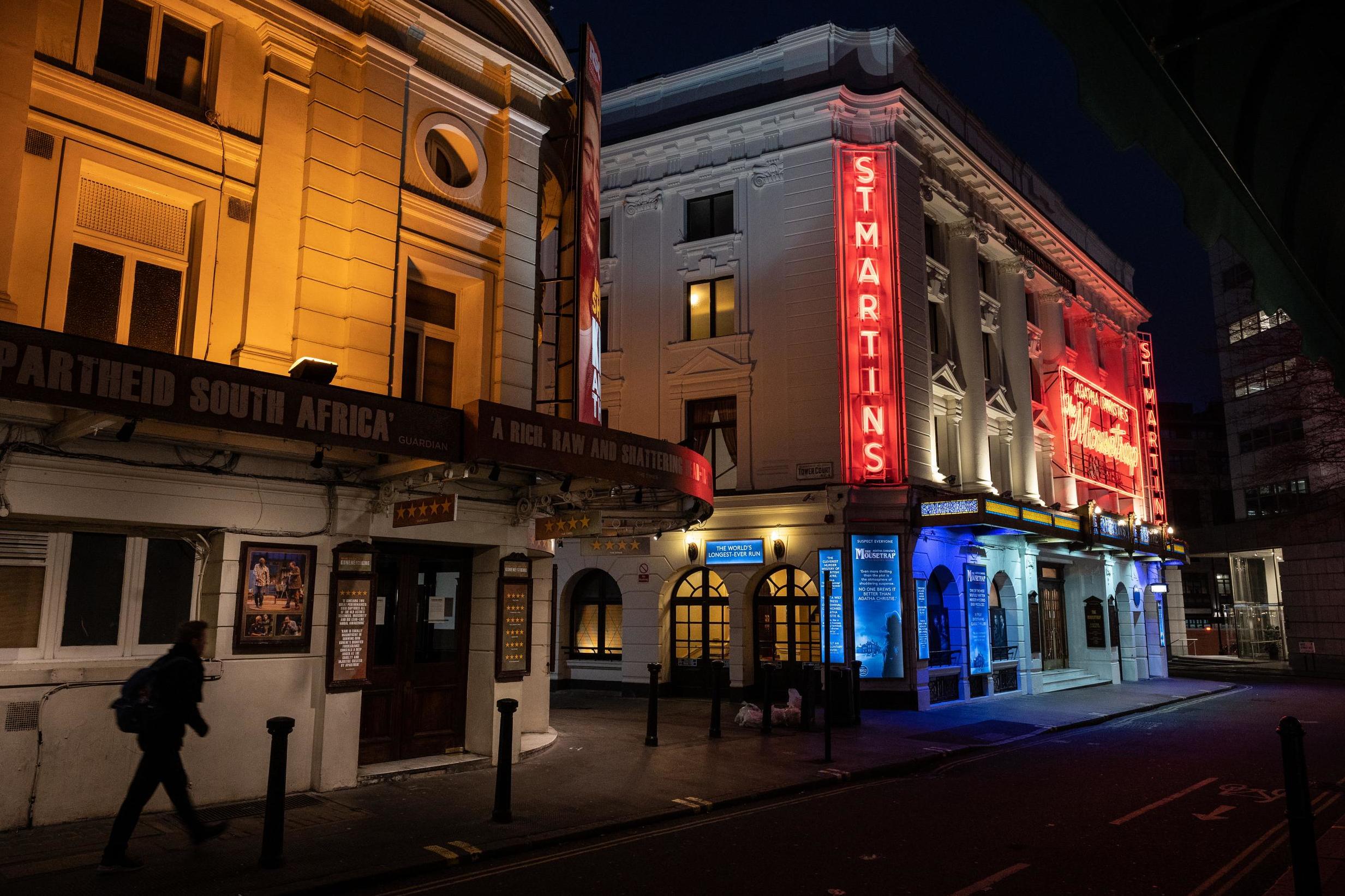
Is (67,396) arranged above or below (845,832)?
above

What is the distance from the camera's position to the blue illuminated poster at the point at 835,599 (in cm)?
2094

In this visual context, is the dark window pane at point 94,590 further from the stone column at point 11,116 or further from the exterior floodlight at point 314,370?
the exterior floodlight at point 314,370

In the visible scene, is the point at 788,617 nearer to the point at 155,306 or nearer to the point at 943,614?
the point at 943,614

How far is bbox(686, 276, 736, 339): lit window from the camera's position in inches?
958

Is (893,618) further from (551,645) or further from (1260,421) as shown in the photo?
(1260,421)

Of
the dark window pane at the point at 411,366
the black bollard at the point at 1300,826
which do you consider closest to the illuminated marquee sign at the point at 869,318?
the dark window pane at the point at 411,366

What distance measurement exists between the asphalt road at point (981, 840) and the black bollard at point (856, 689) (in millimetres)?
3231

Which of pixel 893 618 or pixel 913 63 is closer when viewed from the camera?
pixel 893 618

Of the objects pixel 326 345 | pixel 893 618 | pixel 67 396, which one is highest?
pixel 326 345

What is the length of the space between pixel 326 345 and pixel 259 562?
2.73 meters

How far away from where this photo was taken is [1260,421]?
41844mm

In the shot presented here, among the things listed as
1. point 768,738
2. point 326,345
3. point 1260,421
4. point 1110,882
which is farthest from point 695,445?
point 1260,421

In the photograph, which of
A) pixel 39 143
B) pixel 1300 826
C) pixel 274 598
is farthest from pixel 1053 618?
pixel 39 143

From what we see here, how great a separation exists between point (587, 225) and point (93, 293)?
6.89 metres
